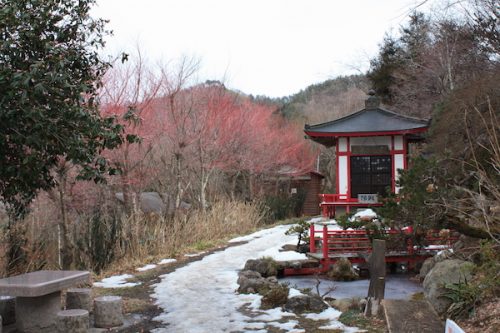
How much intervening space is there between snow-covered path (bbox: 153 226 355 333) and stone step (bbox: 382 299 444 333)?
0.51 m

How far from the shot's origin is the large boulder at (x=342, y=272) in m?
8.67

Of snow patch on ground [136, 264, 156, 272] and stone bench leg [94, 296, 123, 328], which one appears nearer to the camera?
stone bench leg [94, 296, 123, 328]

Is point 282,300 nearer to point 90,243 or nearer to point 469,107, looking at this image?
point 90,243

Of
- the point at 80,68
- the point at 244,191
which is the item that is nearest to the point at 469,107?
the point at 80,68

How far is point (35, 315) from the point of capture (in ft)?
15.4

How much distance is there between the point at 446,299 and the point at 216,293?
327 centimetres

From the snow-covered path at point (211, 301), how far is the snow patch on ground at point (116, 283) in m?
0.50

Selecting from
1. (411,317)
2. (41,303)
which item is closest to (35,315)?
(41,303)

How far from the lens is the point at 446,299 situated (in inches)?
176

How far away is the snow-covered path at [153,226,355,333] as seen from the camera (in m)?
5.02

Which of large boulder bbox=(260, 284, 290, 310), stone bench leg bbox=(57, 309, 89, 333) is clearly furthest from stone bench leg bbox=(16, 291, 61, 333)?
large boulder bbox=(260, 284, 290, 310)

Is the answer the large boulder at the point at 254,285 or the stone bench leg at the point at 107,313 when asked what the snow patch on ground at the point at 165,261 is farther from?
the stone bench leg at the point at 107,313

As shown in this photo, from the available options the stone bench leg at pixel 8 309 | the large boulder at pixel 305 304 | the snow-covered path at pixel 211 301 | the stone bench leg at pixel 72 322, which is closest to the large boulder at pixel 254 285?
the snow-covered path at pixel 211 301

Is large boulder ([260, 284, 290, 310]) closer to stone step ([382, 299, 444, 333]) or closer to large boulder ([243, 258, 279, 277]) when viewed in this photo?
stone step ([382, 299, 444, 333])
